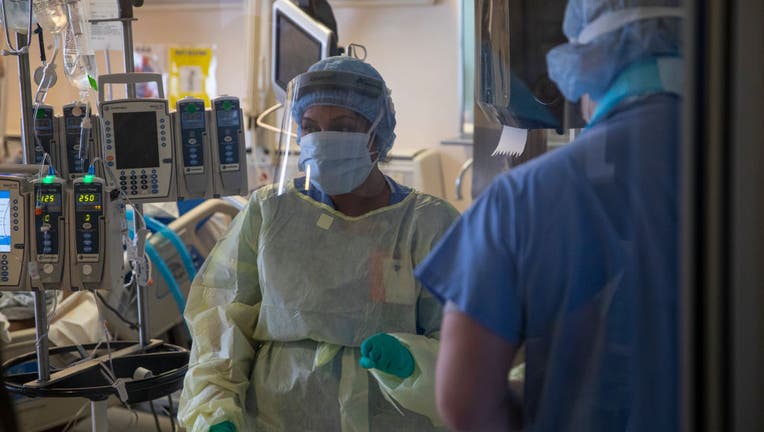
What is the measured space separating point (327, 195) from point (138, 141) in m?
0.58

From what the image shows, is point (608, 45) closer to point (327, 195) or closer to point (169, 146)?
point (327, 195)

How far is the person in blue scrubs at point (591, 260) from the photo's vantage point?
107 centimetres

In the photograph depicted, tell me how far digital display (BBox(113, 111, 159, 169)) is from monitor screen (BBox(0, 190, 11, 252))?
0.27 metres

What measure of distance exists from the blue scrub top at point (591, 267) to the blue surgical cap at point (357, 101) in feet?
2.34

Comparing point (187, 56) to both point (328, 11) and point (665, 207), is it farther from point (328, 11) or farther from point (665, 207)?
point (665, 207)

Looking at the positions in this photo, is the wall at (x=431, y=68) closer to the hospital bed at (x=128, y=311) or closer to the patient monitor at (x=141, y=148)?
the hospital bed at (x=128, y=311)

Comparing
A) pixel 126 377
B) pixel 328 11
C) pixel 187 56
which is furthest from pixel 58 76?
pixel 187 56

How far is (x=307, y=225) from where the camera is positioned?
1.82 metres

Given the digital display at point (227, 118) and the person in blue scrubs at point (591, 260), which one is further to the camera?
the digital display at point (227, 118)

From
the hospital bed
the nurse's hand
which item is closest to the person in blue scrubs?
the nurse's hand

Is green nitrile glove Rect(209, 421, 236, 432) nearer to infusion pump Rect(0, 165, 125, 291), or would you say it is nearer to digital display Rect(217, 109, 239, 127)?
A: infusion pump Rect(0, 165, 125, 291)

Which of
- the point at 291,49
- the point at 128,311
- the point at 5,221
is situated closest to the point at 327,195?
the point at 5,221

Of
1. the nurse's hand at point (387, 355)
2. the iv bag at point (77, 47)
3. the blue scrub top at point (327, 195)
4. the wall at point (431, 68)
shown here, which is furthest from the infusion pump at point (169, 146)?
the wall at point (431, 68)

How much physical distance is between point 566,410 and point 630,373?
98 millimetres
